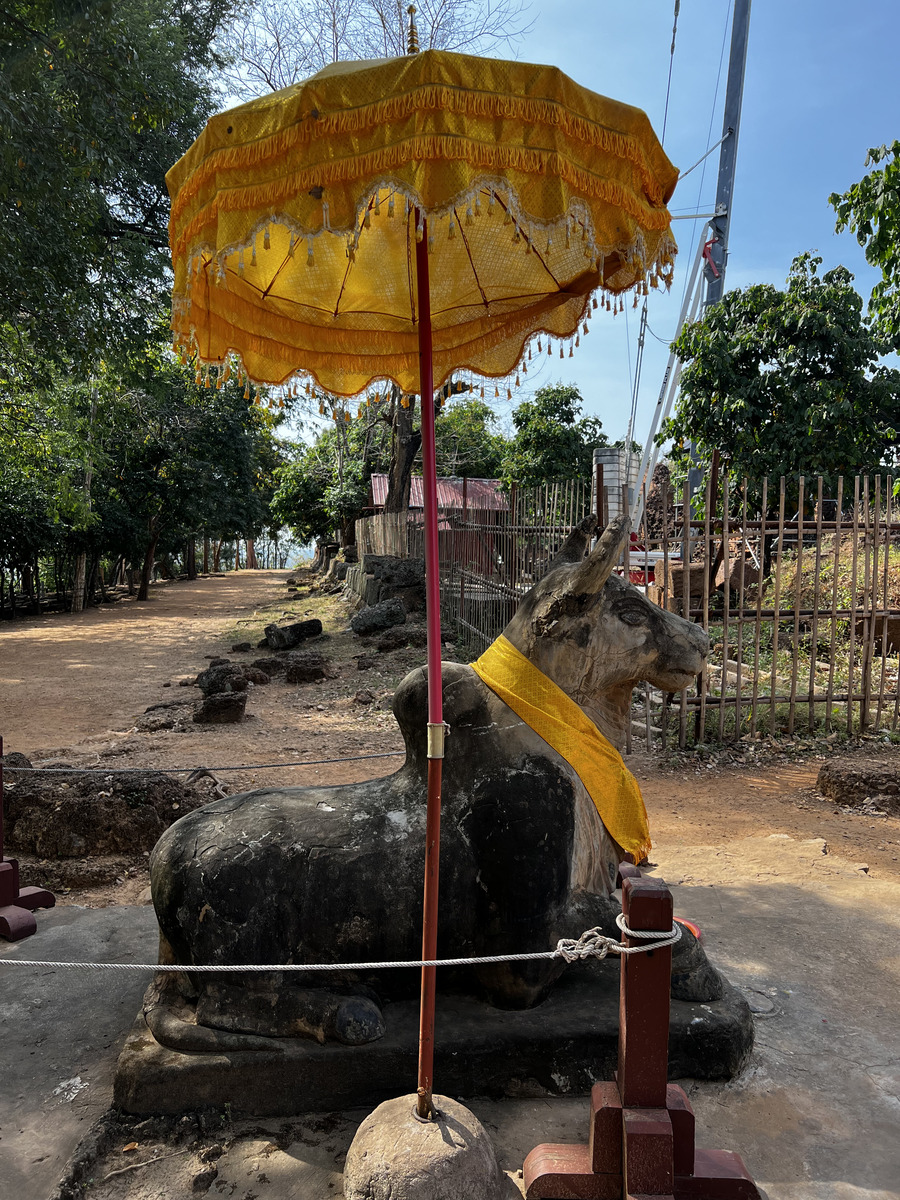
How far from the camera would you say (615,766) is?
2.68m

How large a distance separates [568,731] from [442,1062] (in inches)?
40.3

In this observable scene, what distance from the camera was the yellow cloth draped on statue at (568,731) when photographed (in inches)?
102

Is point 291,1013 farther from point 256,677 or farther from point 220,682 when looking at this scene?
point 256,677

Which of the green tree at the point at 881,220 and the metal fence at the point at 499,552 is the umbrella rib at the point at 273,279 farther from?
the green tree at the point at 881,220

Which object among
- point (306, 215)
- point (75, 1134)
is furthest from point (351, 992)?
point (306, 215)

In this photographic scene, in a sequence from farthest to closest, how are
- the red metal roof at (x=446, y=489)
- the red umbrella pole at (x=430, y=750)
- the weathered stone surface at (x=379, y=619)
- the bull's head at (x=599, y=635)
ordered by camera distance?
the red metal roof at (x=446, y=489), the weathered stone surface at (x=379, y=619), the bull's head at (x=599, y=635), the red umbrella pole at (x=430, y=750)

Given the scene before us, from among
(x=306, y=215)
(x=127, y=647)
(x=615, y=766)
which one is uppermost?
(x=306, y=215)

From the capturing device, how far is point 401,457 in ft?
63.6

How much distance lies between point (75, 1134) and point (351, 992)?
2.71 ft

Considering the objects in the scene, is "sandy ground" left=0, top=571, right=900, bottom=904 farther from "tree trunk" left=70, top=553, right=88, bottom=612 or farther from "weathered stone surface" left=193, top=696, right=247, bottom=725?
"tree trunk" left=70, top=553, right=88, bottom=612

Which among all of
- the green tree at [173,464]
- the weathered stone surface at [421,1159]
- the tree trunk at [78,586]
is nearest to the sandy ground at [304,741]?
the weathered stone surface at [421,1159]

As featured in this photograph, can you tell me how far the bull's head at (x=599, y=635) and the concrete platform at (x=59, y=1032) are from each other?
1.89 meters

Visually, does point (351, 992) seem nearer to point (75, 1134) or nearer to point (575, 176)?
point (75, 1134)

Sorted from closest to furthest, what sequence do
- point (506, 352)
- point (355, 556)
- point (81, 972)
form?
point (81, 972) < point (506, 352) < point (355, 556)
